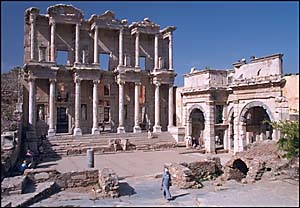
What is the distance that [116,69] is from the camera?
3089 centimetres

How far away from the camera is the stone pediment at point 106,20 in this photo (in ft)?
99.8

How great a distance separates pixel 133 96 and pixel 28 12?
510 inches

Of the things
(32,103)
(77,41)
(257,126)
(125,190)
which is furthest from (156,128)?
(125,190)

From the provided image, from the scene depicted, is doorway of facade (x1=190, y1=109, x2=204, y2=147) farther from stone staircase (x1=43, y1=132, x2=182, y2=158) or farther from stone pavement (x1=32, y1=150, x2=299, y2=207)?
stone pavement (x1=32, y1=150, x2=299, y2=207)

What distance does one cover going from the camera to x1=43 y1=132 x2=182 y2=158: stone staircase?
24.6 metres

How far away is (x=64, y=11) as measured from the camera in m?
29.1

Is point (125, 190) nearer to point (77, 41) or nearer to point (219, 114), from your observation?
point (219, 114)

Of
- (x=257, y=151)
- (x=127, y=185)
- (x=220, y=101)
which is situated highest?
(x=220, y=101)

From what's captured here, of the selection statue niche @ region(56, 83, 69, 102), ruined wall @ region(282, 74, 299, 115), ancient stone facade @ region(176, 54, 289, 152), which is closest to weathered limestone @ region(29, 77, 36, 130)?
statue niche @ region(56, 83, 69, 102)

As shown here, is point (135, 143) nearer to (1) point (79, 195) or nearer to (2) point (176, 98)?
(2) point (176, 98)

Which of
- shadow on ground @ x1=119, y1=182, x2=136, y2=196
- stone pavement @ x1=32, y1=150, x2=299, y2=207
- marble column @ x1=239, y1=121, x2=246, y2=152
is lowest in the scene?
shadow on ground @ x1=119, y1=182, x2=136, y2=196

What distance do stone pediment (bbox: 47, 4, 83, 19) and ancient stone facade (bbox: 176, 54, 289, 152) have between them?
11833 millimetres

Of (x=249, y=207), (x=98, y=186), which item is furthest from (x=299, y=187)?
(x=98, y=186)

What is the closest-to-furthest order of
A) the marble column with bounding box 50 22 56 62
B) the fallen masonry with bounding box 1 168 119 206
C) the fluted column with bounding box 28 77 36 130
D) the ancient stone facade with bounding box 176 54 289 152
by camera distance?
the fallen masonry with bounding box 1 168 119 206
the ancient stone facade with bounding box 176 54 289 152
the fluted column with bounding box 28 77 36 130
the marble column with bounding box 50 22 56 62
